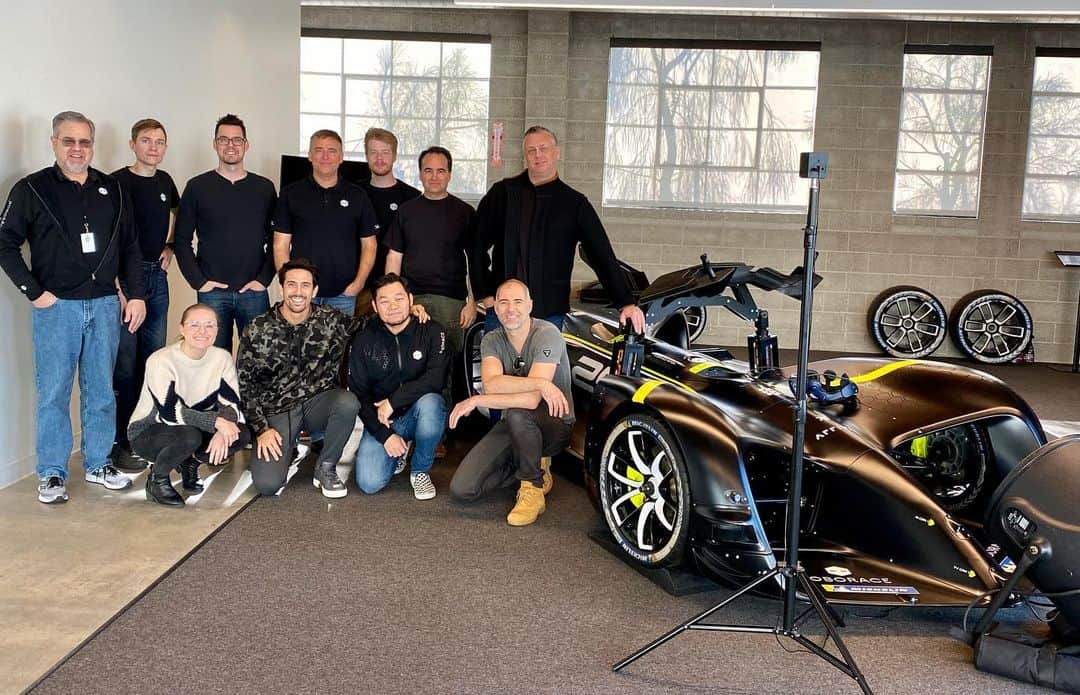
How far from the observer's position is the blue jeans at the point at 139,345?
14.5ft

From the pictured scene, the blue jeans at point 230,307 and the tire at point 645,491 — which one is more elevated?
the blue jeans at point 230,307

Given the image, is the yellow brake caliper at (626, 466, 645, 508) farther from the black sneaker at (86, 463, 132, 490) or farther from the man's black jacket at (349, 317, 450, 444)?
the black sneaker at (86, 463, 132, 490)

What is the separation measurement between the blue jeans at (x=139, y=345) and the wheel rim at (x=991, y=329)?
7551 mm

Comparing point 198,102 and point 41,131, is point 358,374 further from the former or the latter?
point 198,102

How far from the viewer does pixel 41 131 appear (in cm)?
428

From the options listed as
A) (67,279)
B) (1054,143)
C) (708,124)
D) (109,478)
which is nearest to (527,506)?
(109,478)

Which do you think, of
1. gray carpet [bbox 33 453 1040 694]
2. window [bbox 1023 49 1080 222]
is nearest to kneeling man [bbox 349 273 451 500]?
gray carpet [bbox 33 453 1040 694]

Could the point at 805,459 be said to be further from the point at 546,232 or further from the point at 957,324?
the point at 957,324

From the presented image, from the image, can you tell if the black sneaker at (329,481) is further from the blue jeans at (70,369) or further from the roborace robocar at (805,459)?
the roborace robocar at (805,459)

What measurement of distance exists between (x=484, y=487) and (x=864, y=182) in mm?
7020

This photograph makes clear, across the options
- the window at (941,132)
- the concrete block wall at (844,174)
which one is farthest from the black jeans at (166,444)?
the window at (941,132)

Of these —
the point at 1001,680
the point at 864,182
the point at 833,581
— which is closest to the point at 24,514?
the point at 833,581

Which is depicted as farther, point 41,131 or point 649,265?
point 649,265

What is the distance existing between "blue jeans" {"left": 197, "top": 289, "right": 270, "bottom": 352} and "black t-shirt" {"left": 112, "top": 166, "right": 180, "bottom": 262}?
0.31 meters
